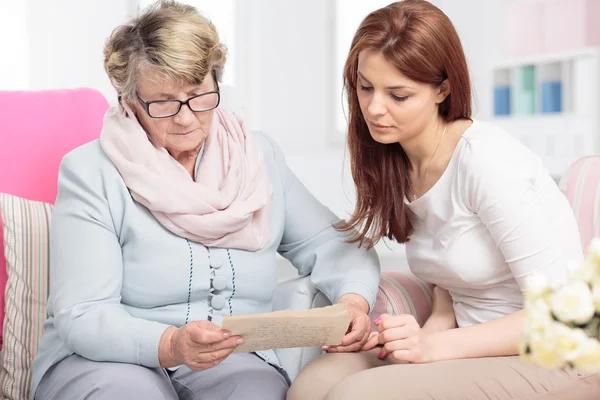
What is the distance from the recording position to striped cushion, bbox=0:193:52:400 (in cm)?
178

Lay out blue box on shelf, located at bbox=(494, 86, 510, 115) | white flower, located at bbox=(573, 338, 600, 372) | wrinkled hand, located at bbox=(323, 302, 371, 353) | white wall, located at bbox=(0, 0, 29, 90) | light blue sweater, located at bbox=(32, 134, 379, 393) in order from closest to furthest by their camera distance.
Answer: white flower, located at bbox=(573, 338, 600, 372) → light blue sweater, located at bbox=(32, 134, 379, 393) → wrinkled hand, located at bbox=(323, 302, 371, 353) → white wall, located at bbox=(0, 0, 29, 90) → blue box on shelf, located at bbox=(494, 86, 510, 115)

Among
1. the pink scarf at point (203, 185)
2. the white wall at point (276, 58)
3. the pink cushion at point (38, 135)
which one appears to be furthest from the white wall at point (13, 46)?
the pink scarf at point (203, 185)

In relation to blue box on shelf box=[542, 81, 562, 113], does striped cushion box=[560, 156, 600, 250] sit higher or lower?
lower

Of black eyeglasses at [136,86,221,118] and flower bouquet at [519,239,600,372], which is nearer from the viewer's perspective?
flower bouquet at [519,239,600,372]

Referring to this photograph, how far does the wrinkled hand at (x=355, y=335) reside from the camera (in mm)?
1611

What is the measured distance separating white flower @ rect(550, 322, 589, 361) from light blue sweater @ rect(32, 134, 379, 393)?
897 millimetres

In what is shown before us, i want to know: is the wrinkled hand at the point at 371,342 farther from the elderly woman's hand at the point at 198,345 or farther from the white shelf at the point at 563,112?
the white shelf at the point at 563,112

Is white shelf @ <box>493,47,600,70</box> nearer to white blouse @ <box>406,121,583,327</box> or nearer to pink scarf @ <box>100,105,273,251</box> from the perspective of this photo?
white blouse @ <box>406,121,583,327</box>

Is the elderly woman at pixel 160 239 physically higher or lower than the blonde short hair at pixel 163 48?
lower

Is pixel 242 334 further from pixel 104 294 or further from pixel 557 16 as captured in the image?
pixel 557 16

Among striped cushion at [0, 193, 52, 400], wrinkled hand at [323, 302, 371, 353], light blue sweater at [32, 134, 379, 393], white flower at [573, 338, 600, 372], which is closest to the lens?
white flower at [573, 338, 600, 372]

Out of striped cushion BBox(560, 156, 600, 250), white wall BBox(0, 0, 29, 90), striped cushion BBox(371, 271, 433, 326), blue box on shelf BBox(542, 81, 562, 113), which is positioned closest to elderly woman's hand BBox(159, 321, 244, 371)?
striped cushion BBox(371, 271, 433, 326)

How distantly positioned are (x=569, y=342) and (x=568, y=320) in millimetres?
31

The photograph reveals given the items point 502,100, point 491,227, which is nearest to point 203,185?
point 491,227
